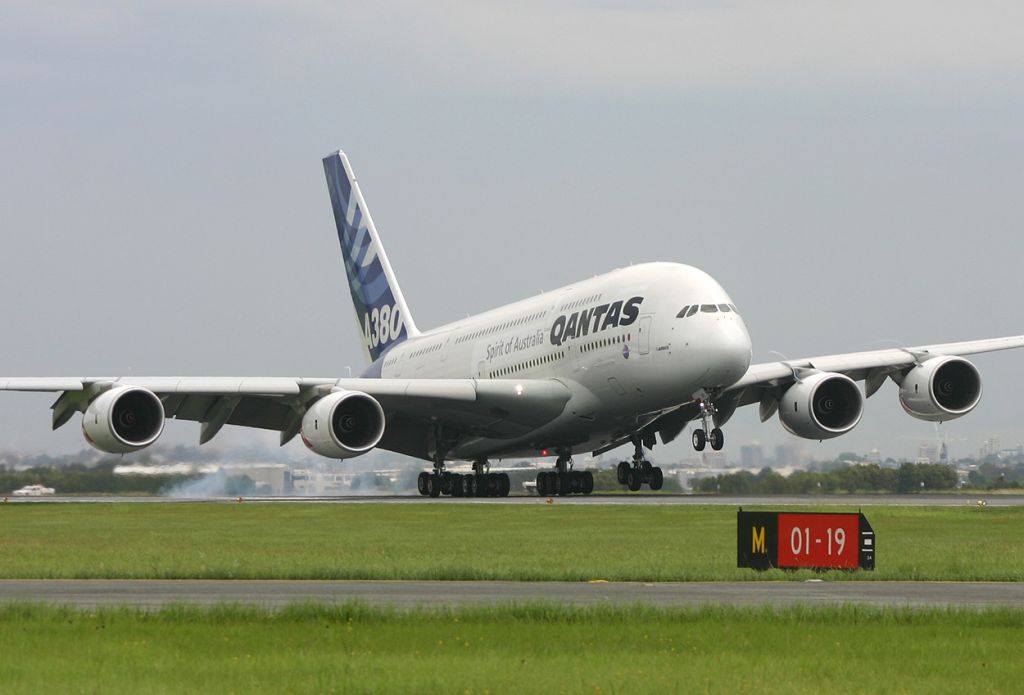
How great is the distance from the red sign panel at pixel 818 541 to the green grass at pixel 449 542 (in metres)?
0.59

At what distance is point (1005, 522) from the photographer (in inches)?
1515

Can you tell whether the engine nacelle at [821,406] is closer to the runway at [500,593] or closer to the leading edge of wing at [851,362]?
the leading edge of wing at [851,362]

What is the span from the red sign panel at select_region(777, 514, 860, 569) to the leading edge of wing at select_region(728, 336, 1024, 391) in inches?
985

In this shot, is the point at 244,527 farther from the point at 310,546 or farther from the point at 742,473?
the point at 742,473

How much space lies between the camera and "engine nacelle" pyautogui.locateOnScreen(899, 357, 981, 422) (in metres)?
51.9

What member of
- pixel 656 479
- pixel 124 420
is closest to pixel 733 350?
pixel 656 479

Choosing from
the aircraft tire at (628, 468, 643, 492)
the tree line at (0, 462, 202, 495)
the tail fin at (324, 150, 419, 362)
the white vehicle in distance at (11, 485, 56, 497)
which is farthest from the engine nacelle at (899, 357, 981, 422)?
the white vehicle in distance at (11, 485, 56, 497)

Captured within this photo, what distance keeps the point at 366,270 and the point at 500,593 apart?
52257 mm

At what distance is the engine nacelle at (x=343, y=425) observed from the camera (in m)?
49.4

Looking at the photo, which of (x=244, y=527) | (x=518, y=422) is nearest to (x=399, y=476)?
(x=518, y=422)

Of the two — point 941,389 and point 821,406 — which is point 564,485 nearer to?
point 821,406

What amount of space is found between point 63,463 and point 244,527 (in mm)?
23483

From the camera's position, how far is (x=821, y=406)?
5222 cm

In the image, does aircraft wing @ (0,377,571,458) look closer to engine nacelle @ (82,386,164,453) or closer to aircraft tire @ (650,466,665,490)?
engine nacelle @ (82,386,164,453)
